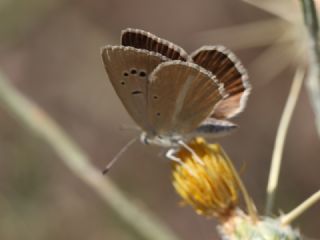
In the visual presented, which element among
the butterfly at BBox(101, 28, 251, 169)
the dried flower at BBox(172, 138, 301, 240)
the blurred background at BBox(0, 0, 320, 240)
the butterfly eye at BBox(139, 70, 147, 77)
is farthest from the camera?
the blurred background at BBox(0, 0, 320, 240)

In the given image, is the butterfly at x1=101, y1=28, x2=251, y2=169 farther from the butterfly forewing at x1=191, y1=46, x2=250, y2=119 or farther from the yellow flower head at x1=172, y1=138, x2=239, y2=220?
the yellow flower head at x1=172, y1=138, x2=239, y2=220

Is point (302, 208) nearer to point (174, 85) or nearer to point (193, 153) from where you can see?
point (193, 153)

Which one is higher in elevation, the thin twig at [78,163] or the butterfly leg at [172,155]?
the butterfly leg at [172,155]

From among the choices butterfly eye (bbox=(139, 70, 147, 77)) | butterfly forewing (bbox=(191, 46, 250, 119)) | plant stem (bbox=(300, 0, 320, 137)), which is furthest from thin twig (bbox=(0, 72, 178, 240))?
plant stem (bbox=(300, 0, 320, 137))

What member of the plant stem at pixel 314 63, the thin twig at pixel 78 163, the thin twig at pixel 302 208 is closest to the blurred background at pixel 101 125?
the thin twig at pixel 78 163

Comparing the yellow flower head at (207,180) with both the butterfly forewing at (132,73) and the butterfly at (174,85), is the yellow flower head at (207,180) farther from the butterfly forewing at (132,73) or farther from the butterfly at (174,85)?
the butterfly forewing at (132,73)

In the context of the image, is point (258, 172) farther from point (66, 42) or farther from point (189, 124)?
point (189, 124)

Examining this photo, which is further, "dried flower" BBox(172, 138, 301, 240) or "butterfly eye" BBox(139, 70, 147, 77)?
"butterfly eye" BBox(139, 70, 147, 77)
